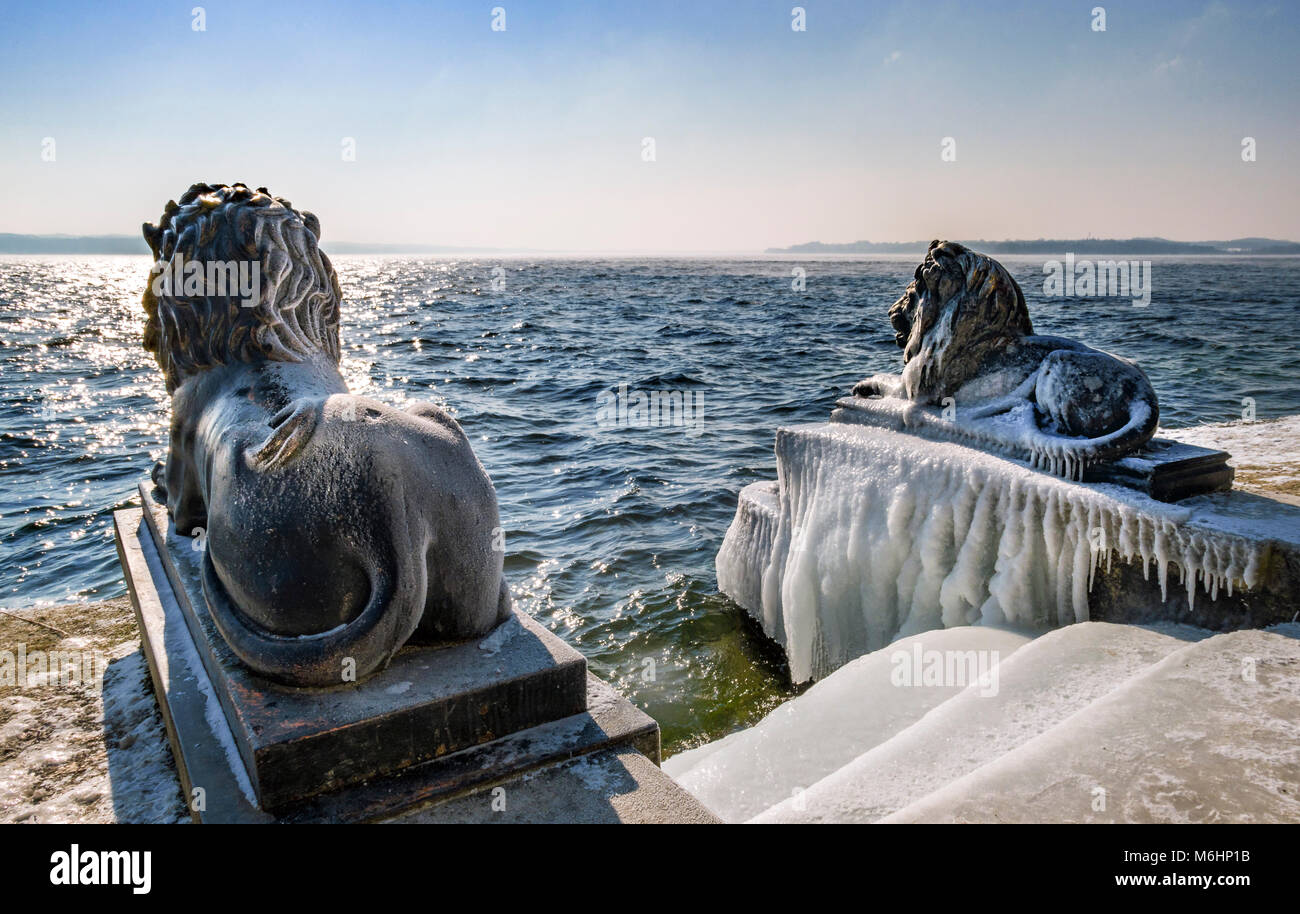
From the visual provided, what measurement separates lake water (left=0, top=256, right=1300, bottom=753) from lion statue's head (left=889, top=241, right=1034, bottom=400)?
8.65 feet

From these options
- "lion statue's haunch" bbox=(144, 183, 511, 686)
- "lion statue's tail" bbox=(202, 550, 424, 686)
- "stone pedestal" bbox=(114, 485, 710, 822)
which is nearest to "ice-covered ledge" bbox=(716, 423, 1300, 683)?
"stone pedestal" bbox=(114, 485, 710, 822)

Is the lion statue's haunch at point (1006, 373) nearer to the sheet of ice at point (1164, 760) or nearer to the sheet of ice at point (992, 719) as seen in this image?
the sheet of ice at point (992, 719)

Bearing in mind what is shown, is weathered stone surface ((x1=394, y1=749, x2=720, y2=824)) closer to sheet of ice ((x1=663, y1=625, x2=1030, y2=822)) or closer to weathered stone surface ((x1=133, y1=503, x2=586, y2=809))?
weathered stone surface ((x1=133, y1=503, x2=586, y2=809))

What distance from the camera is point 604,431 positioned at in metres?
13.4

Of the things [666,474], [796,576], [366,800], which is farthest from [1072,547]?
[666,474]

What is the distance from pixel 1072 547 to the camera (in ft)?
14.8

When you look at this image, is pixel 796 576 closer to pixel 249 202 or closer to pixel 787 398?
pixel 249 202

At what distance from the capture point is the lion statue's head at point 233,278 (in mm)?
3363

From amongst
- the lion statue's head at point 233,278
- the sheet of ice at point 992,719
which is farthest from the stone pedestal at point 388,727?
the lion statue's head at point 233,278

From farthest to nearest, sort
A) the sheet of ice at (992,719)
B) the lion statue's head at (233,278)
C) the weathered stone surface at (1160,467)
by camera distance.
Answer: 1. the weathered stone surface at (1160,467)
2. the lion statue's head at (233,278)
3. the sheet of ice at (992,719)

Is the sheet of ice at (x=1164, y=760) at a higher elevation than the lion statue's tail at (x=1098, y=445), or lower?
lower

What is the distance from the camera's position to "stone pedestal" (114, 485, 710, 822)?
2402 mm

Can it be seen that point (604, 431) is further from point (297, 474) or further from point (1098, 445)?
point (297, 474)

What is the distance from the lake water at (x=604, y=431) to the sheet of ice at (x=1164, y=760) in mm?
3092
